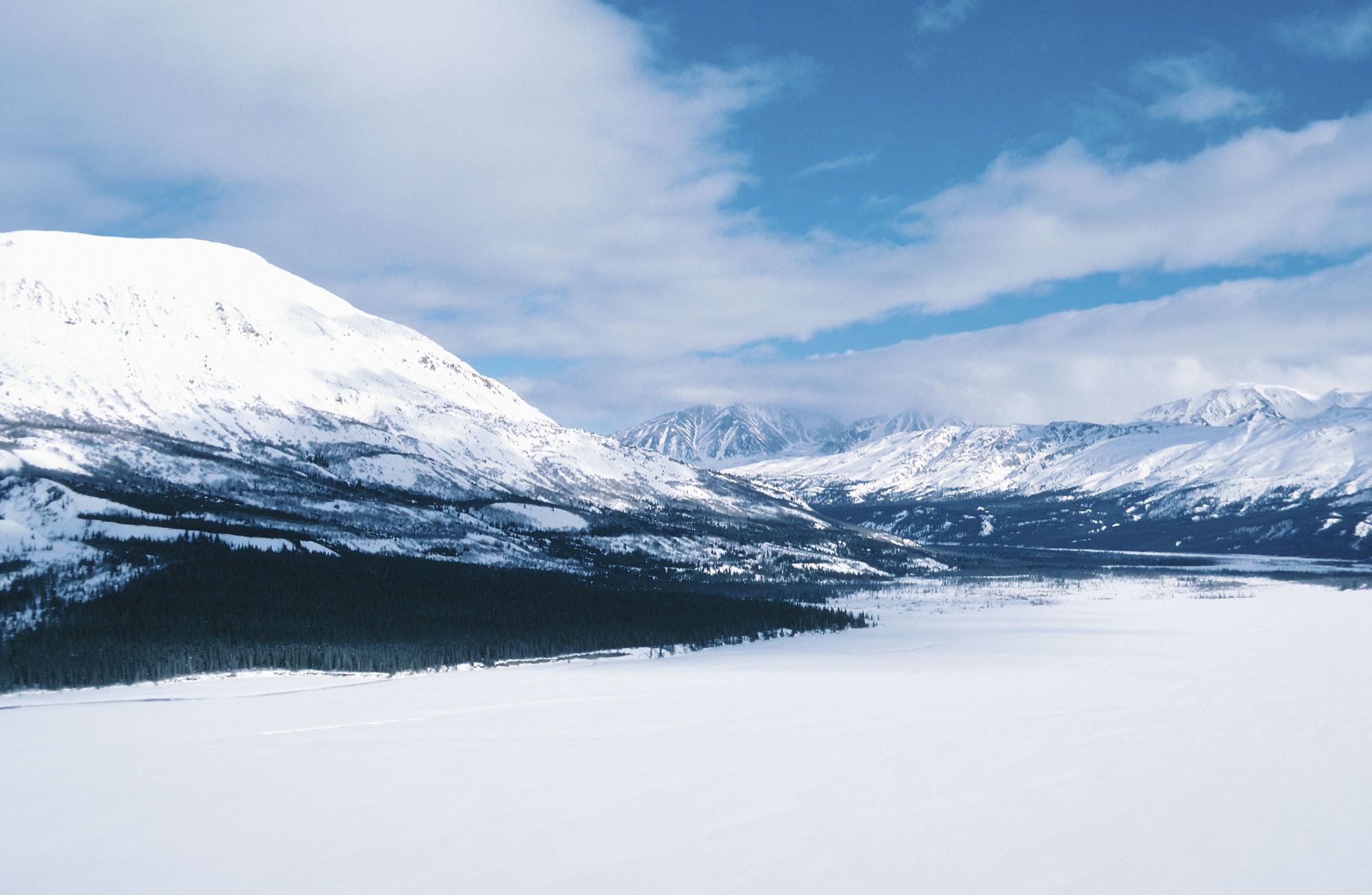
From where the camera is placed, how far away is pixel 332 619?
11594cm

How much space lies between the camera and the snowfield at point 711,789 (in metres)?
25.8

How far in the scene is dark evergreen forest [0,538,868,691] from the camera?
3536 inches

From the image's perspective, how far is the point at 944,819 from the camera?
97.7 ft

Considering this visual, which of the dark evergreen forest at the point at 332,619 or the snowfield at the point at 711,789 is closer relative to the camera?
the snowfield at the point at 711,789

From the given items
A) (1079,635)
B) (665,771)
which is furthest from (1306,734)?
(1079,635)

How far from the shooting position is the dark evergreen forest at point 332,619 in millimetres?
89812

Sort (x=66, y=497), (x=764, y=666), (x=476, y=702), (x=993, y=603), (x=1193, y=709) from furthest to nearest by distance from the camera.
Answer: (x=993, y=603) < (x=66, y=497) < (x=764, y=666) < (x=476, y=702) < (x=1193, y=709)

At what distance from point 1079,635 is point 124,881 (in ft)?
363

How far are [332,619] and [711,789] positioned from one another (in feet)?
308

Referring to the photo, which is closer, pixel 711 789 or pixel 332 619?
pixel 711 789

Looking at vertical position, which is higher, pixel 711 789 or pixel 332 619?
pixel 332 619

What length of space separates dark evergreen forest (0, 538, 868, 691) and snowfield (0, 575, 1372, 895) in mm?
24972

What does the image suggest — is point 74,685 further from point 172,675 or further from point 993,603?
point 993,603

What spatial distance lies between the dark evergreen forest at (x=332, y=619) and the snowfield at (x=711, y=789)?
24972mm
